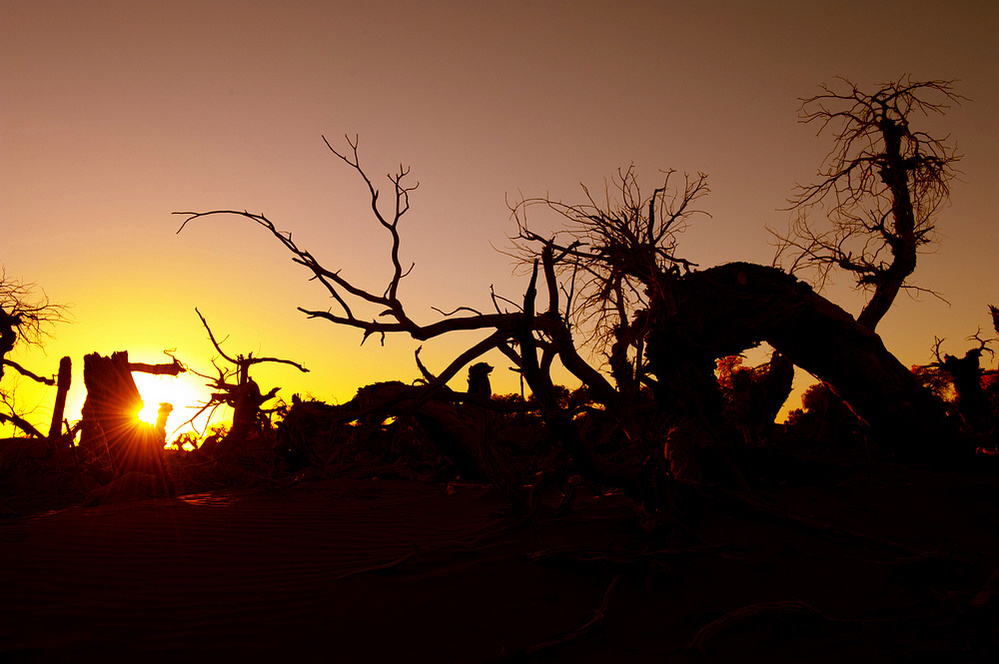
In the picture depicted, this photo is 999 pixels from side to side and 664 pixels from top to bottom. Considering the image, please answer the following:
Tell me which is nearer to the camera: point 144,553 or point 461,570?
point 461,570

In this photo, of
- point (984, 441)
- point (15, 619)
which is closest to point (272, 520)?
point (15, 619)

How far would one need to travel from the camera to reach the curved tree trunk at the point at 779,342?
6.43 metres

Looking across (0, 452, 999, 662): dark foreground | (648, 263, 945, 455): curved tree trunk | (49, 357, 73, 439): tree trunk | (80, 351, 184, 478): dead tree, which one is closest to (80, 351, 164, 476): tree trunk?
(80, 351, 184, 478): dead tree

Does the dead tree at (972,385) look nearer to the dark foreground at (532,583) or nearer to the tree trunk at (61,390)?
the dark foreground at (532,583)

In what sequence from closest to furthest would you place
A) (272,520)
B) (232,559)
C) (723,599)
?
(723,599) < (232,559) < (272,520)

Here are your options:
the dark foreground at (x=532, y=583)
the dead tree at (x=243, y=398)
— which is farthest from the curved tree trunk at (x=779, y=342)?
the dead tree at (x=243, y=398)

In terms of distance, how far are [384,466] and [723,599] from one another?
714cm

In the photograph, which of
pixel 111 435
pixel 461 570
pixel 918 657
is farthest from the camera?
pixel 111 435

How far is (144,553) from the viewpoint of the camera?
3994mm

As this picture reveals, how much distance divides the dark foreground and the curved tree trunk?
3.94 feet

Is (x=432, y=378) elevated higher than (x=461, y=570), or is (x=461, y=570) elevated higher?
(x=432, y=378)

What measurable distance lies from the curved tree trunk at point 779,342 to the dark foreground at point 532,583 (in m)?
1.20

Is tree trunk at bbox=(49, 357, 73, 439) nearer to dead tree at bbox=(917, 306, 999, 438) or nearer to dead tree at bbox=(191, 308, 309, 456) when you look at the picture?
dead tree at bbox=(191, 308, 309, 456)

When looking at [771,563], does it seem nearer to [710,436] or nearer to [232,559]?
[710,436]
